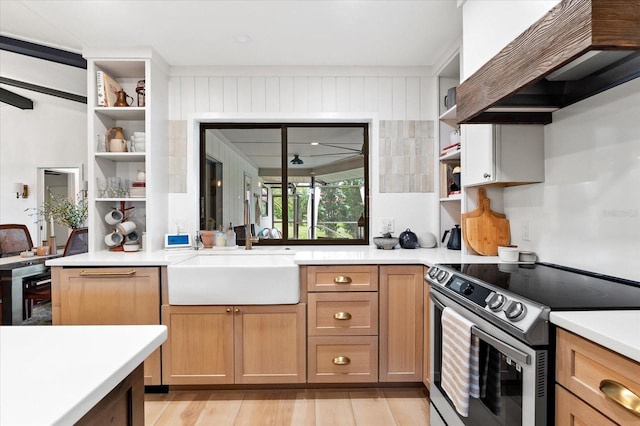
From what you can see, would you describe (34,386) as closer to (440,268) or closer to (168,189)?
(440,268)

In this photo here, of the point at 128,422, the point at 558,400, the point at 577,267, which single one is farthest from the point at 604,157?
the point at 128,422

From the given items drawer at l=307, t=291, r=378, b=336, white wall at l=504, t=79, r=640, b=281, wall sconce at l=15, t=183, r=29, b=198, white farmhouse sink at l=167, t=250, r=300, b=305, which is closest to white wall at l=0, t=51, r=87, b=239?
wall sconce at l=15, t=183, r=29, b=198

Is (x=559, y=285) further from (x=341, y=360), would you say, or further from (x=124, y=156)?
(x=124, y=156)

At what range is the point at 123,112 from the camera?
106 inches

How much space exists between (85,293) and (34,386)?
194 cm

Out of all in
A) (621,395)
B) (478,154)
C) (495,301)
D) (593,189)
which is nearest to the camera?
(621,395)

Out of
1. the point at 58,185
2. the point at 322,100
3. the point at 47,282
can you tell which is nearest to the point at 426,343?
the point at 322,100

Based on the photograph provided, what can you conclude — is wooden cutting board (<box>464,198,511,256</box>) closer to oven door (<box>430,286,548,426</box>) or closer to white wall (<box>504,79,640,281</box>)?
white wall (<box>504,79,640,281</box>)

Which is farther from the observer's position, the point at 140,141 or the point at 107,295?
the point at 140,141

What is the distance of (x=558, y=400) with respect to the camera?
103 centimetres

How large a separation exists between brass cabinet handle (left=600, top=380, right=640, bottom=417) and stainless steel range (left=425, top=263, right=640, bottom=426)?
18 centimetres

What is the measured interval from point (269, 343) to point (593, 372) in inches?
68.0

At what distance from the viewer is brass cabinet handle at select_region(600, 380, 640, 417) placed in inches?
31.4

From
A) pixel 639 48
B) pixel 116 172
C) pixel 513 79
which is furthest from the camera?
pixel 116 172
